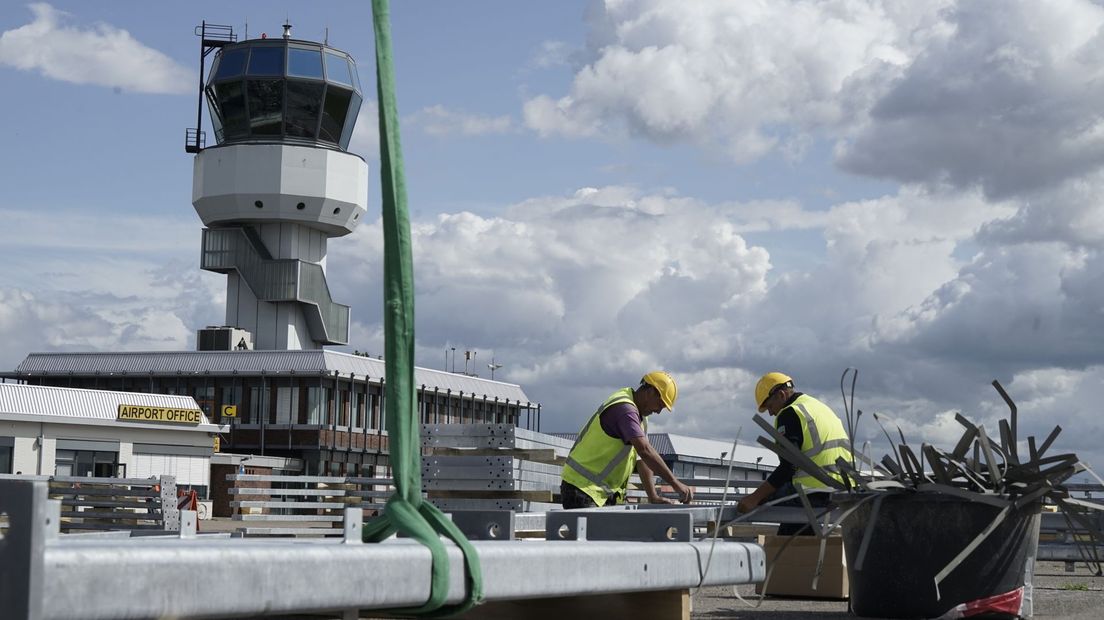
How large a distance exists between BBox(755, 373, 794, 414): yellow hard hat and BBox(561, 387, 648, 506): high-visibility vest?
907mm

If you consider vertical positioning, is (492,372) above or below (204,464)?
above

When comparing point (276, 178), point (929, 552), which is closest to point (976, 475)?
point (929, 552)

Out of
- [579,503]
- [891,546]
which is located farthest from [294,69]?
[891,546]

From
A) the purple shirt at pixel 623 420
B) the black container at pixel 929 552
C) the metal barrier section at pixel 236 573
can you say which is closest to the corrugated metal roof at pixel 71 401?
the purple shirt at pixel 623 420

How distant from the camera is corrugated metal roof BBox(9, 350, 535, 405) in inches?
2714

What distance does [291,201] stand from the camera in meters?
69.8

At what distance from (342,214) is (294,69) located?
790 centimetres

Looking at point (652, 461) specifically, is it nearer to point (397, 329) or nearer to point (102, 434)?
point (397, 329)

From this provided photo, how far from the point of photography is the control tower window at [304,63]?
223 ft

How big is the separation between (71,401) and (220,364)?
12.8 metres

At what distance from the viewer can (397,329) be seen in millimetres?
2365

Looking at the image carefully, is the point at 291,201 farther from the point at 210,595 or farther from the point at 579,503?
the point at 210,595

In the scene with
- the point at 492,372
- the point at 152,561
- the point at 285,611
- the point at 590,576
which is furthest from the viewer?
the point at 492,372

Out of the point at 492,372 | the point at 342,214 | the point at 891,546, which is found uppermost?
the point at 342,214
